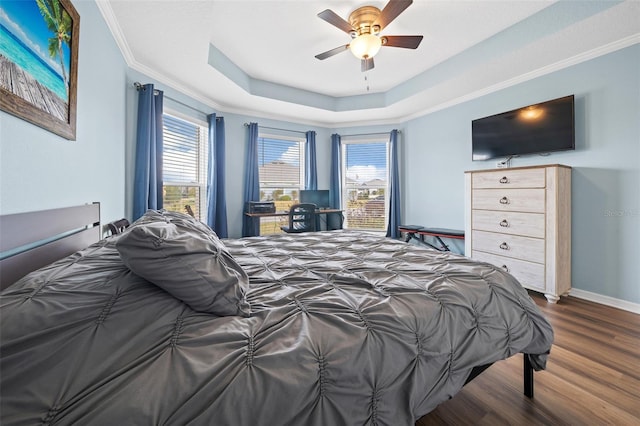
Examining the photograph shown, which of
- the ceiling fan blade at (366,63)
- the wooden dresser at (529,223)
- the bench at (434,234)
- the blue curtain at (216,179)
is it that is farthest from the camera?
the blue curtain at (216,179)

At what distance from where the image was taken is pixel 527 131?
10.1 feet

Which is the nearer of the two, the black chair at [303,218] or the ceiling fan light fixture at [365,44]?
the ceiling fan light fixture at [365,44]

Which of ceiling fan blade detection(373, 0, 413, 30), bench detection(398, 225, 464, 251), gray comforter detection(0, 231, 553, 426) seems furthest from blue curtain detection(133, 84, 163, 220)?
bench detection(398, 225, 464, 251)

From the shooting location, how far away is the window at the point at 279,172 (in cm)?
471

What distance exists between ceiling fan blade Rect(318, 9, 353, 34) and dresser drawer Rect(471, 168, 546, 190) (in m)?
2.17

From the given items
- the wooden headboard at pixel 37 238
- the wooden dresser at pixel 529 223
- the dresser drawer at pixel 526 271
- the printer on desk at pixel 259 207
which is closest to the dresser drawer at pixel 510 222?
the wooden dresser at pixel 529 223

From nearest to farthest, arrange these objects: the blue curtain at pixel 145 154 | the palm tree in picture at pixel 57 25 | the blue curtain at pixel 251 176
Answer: the palm tree in picture at pixel 57 25
the blue curtain at pixel 145 154
the blue curtain at pixel 251 176

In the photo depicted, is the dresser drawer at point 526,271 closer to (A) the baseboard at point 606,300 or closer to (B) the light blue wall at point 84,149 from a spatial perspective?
(A) the baseboard at point 606,300

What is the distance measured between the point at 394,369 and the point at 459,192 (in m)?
3.72

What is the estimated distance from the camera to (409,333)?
925mm

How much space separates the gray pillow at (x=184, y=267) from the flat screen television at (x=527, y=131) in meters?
3.60

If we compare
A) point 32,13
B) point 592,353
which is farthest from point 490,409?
point 32,13

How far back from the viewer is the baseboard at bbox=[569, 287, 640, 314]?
2.42 metres

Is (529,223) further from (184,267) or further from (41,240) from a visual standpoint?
(41,240)
